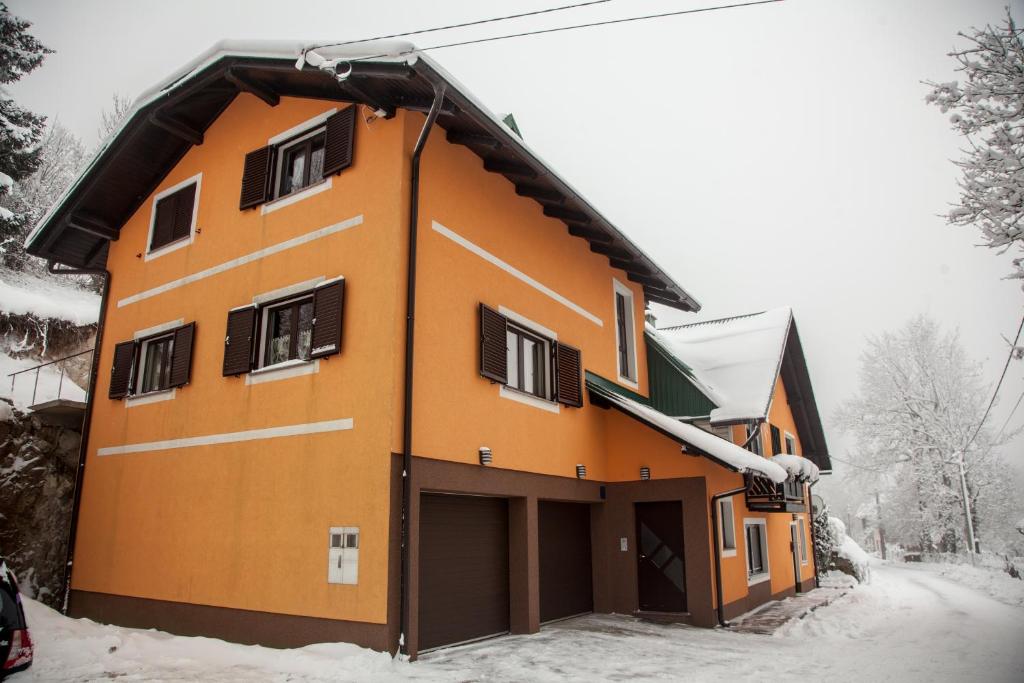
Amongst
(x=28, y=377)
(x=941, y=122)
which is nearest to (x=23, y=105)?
(x=28, y=377)

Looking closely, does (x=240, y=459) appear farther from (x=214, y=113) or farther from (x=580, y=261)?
(x=580, y=261)

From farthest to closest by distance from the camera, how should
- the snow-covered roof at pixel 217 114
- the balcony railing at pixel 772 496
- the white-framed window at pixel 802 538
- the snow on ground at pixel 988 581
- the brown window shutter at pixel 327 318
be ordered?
the white-framed window at pixel 802 538, the snow on ground at pixel 988 581, the balcony railing at pixel 772 496, the brown window shutter at pixel 327 318, the snow-covered roof at pixel 217 114

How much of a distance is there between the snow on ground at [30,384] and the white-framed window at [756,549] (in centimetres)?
1633

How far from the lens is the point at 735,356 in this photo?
59.8 ft

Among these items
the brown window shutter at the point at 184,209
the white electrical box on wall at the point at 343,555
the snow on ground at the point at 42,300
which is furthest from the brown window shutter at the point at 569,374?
the snow on ground at the point at 42,300

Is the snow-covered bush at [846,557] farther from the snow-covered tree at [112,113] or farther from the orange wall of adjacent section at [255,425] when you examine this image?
the snow-covered tree at [112,113]

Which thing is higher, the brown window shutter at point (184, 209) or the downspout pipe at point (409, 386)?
the brown window shutter at point (184, 209)

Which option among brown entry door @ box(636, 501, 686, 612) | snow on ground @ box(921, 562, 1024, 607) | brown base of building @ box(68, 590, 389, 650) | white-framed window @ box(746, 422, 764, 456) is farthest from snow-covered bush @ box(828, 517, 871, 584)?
brown base of building @ box(68, 590, 389, 650)

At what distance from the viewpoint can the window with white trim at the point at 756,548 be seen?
1545 centimetres

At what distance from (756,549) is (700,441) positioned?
594 cm

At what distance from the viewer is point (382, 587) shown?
801cm

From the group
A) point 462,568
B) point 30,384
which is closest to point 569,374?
point 462,568

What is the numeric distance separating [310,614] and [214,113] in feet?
30.0

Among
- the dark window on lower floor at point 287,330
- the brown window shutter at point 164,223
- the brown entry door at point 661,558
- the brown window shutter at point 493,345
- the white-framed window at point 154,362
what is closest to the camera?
the dark window on lower floor at point 287,330
